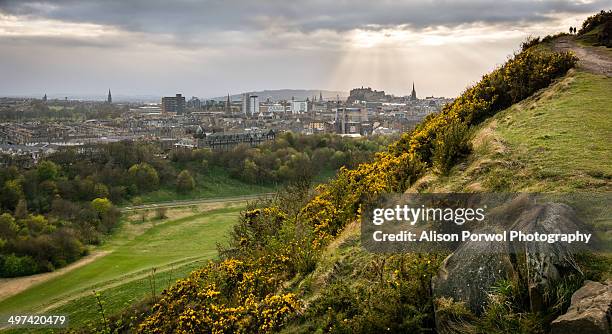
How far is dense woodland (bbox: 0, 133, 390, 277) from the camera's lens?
912 inches

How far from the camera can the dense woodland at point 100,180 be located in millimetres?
23156

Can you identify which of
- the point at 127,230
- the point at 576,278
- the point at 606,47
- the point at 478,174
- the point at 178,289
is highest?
the point at 606,47

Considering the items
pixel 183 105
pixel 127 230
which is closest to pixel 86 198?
pixel 127 230

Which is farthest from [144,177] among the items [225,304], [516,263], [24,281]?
[516,263]

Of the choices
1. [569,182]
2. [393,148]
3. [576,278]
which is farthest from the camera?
[393,148]

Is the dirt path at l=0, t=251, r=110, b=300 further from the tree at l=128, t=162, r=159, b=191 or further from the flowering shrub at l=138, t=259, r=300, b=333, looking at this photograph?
the tree at l=128, t=162, r=159, b=191

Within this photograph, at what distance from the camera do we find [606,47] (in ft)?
35.4

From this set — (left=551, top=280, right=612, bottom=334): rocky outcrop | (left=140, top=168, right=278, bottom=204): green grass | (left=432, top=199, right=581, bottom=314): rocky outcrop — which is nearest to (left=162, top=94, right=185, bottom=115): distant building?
(left=140, top=168, right=278, bottom=204): green grass

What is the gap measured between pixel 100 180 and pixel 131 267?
59.2 ft

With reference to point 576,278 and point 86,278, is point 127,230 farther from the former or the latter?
point 576,278

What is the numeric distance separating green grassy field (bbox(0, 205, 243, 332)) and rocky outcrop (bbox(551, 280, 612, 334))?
691cm

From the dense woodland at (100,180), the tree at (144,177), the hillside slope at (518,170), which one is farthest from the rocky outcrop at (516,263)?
the tree at (144,177)

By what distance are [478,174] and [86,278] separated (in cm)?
1852

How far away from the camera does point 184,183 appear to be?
1597 inches
